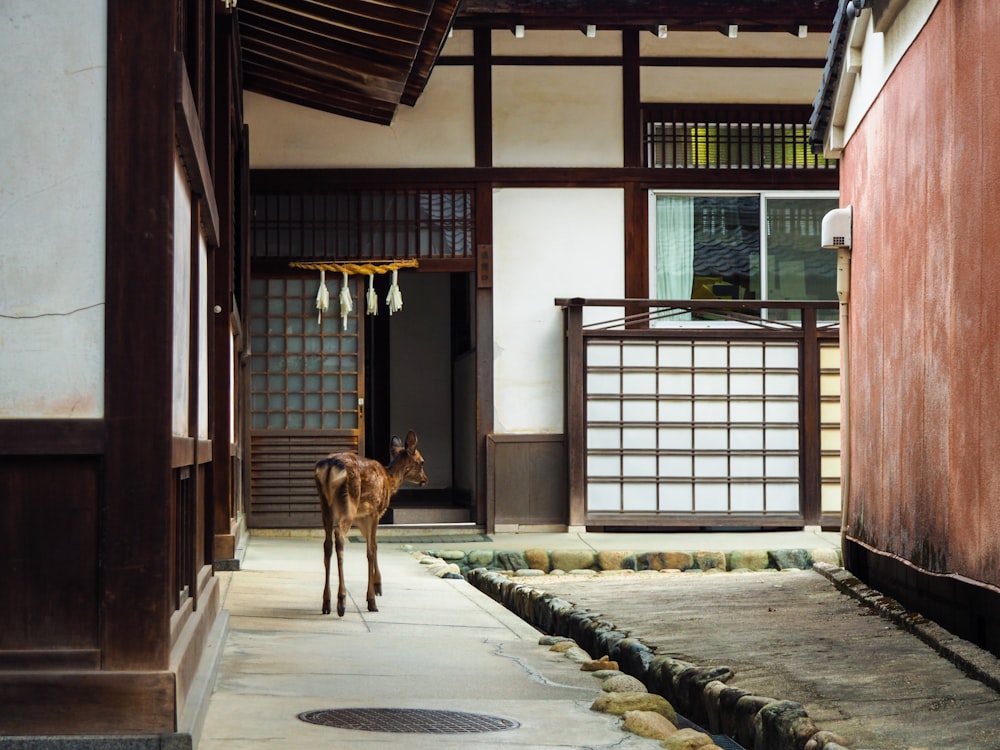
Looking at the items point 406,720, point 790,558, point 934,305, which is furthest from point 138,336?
point 790,558

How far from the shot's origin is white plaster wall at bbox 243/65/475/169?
606 inches

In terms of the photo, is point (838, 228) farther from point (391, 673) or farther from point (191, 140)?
point (191, 140)

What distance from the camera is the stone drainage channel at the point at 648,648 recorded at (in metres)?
5.14

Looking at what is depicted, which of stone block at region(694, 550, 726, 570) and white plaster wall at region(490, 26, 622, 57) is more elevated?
white plaster wall at region(490, 26, 622, 57)

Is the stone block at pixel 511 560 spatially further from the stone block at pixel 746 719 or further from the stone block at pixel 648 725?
the stone block at pixel 648 725

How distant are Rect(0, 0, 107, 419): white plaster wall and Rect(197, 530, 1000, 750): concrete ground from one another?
4.37ft

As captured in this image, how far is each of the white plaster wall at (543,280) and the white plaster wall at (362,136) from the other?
859mm

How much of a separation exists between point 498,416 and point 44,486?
11273 mm

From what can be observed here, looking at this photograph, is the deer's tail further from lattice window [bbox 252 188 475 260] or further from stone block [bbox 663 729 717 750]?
lattice window [bbox 252 188 475 260]

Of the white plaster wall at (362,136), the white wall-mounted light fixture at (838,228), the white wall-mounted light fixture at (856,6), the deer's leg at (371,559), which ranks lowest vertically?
the deer's leg at (371,559)

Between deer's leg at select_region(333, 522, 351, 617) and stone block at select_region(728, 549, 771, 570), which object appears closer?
deer's leg at select_region(333, 522, 351, 617)

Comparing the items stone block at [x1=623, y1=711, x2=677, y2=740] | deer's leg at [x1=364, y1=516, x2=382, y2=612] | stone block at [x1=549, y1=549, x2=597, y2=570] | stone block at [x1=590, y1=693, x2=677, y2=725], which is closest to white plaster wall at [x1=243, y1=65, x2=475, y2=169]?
stone block at [x1=549, y1=549, x2=597, y2=570]

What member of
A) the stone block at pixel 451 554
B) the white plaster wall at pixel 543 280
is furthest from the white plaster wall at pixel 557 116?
the stone block at pixel 451 554

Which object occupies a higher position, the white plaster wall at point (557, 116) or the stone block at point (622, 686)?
the white plaster wall at point (557, 116)
